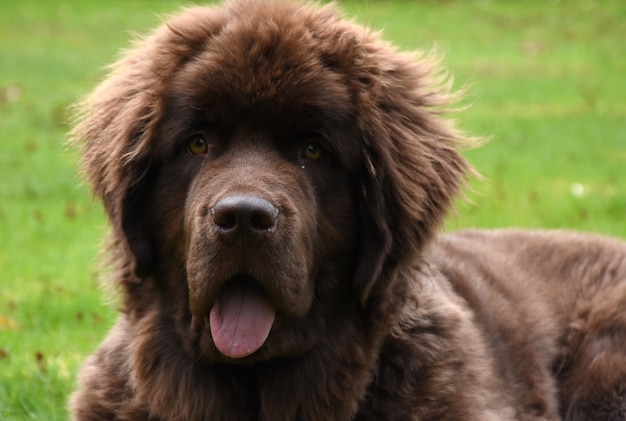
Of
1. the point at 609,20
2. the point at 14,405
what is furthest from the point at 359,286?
the point at 609,20

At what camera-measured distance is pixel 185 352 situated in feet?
14.3

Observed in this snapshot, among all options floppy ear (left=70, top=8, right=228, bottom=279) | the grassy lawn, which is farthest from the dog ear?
the grassy lawn

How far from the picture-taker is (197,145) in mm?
4230

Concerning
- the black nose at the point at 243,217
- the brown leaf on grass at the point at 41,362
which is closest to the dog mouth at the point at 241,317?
the black nose at the point at 243,217

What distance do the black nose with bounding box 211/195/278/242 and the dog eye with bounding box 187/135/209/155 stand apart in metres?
0.46

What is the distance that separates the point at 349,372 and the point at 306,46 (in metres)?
1.31

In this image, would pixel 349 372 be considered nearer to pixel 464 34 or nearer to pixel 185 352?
pixel 185 352

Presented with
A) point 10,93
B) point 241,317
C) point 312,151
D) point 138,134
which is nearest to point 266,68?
point 312,151

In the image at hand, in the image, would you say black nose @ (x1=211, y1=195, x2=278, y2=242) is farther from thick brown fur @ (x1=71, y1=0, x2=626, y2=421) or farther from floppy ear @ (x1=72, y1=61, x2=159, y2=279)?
floppy ear @ (x1=72, y1=61, x2=159, y2=279)

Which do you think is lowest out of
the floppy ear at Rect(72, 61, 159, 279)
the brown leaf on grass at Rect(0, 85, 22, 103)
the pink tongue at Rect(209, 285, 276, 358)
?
the brown leaf on grass at Rect(0, 85, 22, 103)

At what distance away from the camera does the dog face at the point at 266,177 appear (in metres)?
4.00

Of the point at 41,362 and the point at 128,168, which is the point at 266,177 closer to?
the point at 128,168

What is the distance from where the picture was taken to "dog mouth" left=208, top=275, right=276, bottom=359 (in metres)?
4.03

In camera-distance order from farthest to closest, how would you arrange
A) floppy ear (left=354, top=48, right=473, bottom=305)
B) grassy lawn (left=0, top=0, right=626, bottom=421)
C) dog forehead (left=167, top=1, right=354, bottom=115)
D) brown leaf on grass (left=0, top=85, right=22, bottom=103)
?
brown leaf on grass (left=0, top=85, right=22, bottom=103)
grassy lawn (left=0, top=0, right=626, bottom=421)
floppy ear (left=354, top=48, right=473, bottom=305)
dog forehead (left=167, top=1, right=354, bottom=115)
